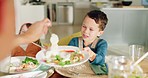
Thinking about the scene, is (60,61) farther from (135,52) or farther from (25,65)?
(135,52)

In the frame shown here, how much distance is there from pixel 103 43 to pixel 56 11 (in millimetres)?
4971

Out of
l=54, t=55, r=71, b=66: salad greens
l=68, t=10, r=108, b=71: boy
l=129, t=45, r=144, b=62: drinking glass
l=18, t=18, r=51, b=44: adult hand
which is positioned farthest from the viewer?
l=68, t=10, r=108, b=71: boy

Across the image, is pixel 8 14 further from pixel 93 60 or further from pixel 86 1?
pixel 86 1

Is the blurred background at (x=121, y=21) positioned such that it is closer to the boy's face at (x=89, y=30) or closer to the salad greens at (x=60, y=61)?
the boy's face at (x=89, y=30)

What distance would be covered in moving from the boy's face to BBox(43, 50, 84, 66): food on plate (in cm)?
32

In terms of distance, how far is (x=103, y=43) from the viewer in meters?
1.65

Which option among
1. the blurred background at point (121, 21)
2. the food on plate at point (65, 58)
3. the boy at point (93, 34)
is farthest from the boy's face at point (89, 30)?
the blurred background at point (121, 21)

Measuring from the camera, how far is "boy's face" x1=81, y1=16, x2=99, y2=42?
163cm

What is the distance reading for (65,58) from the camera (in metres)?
1.25

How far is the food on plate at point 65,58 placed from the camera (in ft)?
3.92

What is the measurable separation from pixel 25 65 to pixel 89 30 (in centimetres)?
58

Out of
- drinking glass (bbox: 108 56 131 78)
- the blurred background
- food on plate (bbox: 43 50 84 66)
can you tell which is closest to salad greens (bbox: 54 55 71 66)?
food on plate (bbox: 43 50 84 66)

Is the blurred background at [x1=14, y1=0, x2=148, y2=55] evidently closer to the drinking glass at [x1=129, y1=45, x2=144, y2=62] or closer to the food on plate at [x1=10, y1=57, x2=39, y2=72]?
the drinking glass at [x1=129, y1=45, x2=144, y2=62]

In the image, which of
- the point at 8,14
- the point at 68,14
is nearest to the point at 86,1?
the point at 68,14
